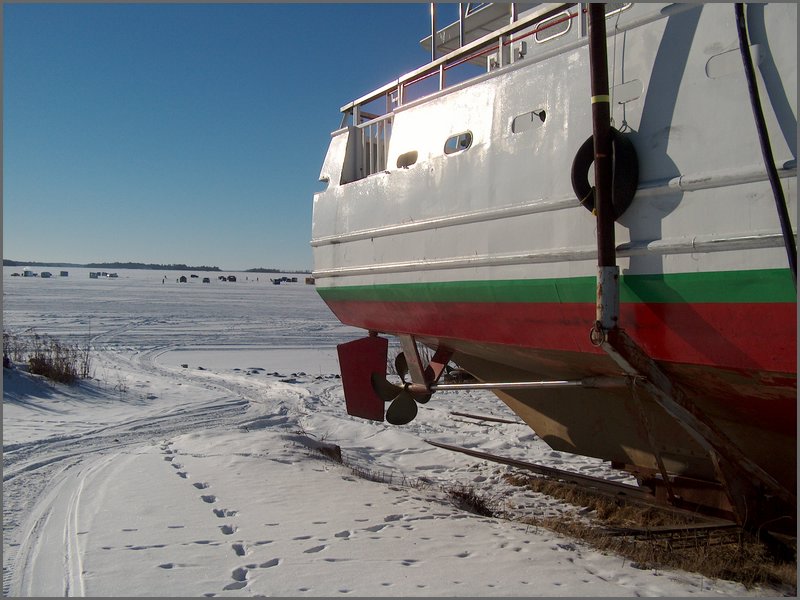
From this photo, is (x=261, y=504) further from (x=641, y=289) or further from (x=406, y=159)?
A: (x=641, y=289)

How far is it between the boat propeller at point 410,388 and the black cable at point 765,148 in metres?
3.13

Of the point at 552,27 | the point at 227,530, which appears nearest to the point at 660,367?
the point at 227,530

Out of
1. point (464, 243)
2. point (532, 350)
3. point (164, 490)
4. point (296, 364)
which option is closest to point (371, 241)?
Result: point (464, 243)

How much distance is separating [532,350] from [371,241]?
1.79 metres

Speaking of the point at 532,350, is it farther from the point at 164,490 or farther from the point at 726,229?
the point at 164,490

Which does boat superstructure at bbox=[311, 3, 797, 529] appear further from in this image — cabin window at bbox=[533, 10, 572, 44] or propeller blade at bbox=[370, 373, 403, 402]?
propeller blade at bbox=[370, 373, 403, 402]

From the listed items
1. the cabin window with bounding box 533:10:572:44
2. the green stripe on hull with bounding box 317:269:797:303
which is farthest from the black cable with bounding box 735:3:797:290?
the cabin window with bounding box 533:10:572:44

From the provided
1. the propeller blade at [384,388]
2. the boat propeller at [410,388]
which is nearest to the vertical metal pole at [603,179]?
the boat propeller at [410,388]

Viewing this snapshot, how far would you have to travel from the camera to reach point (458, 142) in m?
4.46

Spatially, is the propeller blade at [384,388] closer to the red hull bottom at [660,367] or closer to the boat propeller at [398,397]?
the boat propeller at [398,397]

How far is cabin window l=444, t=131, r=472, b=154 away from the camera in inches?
171

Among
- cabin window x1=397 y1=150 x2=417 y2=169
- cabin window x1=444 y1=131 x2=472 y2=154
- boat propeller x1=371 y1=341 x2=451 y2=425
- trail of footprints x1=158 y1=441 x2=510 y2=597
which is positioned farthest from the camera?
boat propeller x1=371 y1=341 x2=451 y2=425

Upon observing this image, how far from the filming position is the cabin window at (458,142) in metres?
4.35

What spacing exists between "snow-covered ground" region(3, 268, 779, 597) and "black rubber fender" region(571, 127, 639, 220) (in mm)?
2006
